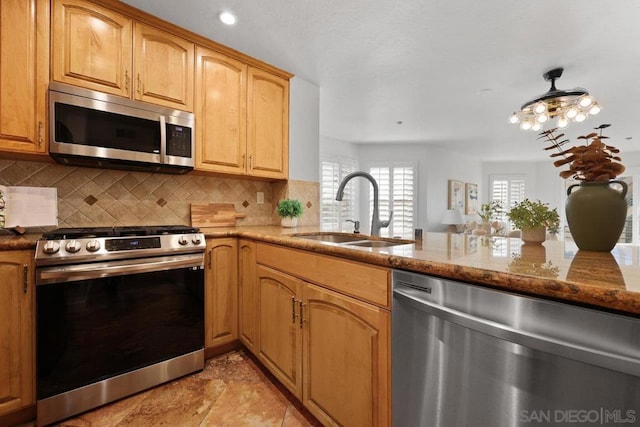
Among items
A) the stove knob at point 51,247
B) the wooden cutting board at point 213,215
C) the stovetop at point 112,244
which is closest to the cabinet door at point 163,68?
the wooden cutting board at point 213,215

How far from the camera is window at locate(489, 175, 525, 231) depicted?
7809 mm

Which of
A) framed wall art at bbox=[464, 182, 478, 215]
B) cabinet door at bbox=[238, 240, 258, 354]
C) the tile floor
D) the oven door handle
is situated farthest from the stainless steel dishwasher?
framed wall art at bbox=[464, 182, 478, 215]

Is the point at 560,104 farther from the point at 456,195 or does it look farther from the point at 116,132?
the point at 456,195

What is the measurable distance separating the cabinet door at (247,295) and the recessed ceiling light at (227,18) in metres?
1.50

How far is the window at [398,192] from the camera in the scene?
231 inches

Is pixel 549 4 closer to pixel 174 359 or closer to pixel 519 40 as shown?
pixel 519 40

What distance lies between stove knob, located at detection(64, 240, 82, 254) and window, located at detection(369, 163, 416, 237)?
4.89 m

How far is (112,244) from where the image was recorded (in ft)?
5.18

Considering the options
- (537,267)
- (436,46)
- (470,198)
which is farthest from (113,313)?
(470,198)

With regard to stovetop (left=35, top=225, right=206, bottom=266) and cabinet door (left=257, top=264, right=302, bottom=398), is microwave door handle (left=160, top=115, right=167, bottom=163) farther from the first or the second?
cabinet door (left=257, top=264, right=302, bottom=398)

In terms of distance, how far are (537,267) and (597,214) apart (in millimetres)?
409

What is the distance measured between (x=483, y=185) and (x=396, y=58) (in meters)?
6.60

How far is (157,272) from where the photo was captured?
1729 mm

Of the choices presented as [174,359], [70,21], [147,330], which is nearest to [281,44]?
[70,21]
